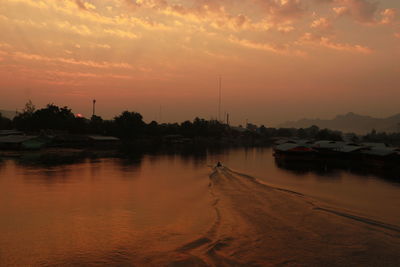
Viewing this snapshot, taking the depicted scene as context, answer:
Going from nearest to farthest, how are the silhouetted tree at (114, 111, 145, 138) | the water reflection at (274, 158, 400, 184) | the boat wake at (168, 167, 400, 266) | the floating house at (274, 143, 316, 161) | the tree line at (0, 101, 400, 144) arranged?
the boat wake at (168, 167, 400, 266), the water reflection at (274, 158, 400, 184), the floating house at (274, 143, 316, 161), the tree line at (0, 101, 400, 144), the silhouetted tree at (114, 111, 145, 138)

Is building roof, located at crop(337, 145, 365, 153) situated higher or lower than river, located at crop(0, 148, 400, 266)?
higher

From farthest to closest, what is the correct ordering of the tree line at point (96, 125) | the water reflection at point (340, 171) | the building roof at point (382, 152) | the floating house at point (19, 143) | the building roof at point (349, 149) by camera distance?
the tree line at point (96, 125)
the floating house at point (19, 143)
the building roof at point (349, 149)
the building roof at point (382, 152)
the water reflection at point (340, 171)

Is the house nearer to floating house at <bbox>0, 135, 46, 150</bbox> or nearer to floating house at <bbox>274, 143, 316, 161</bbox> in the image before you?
floating house at <bbox>0, 135, 46, 150</bbox>

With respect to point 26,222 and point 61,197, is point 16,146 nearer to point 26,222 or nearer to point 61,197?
point 61,197

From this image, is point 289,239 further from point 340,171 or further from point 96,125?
point 96,125

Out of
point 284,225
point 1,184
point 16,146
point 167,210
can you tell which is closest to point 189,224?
point 167,210

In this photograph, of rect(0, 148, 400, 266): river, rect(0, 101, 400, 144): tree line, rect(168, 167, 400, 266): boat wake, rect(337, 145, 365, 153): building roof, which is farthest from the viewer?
rect(0, 101, 400, 144): tree line

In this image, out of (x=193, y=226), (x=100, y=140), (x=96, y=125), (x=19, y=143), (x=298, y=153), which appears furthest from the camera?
(x=96, y=125)

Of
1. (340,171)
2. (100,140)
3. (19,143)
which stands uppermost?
(100,140)

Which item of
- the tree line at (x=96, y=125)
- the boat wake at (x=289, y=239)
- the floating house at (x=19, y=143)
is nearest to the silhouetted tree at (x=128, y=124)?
the tree line at (x=96, y=125)

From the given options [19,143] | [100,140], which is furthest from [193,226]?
[100,140]

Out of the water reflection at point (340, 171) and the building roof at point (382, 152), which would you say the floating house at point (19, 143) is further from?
the building roof at point (382, 152)

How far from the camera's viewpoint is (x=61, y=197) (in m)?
18.8

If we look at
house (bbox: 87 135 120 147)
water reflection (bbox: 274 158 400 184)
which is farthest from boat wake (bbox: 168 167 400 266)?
house (bbox: 87 135 120 147)
